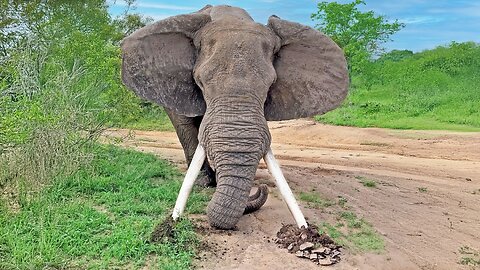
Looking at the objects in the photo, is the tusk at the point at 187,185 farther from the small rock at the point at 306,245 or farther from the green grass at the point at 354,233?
the green grass at the point at 354,233

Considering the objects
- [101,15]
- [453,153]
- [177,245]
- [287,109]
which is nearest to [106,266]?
[177,245]

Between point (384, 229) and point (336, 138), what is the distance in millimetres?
7846

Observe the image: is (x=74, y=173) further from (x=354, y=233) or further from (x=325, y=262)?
(x=325, y=262)

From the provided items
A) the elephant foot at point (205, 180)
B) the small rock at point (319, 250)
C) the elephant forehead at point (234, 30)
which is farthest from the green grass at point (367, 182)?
the small rock at point (319, 250)

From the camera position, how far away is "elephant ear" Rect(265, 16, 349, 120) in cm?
668

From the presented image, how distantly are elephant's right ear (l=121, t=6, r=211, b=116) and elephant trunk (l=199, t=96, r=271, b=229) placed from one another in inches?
39.1

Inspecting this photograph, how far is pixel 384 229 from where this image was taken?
6.29 m

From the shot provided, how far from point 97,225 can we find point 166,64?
1.85m

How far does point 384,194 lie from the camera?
305 inches

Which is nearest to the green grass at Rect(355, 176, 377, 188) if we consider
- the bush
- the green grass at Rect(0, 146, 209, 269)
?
the green grass at Rect(0, 146, 209, 269)

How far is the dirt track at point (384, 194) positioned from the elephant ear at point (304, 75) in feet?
3.41

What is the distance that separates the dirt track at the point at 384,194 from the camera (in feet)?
17.4

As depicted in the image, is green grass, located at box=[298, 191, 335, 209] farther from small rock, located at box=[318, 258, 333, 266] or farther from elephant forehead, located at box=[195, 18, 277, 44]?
elephant forehead, located at box=[195, 18, 277, 44]

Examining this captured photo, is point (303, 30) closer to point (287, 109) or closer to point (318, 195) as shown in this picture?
point (287, 109)
